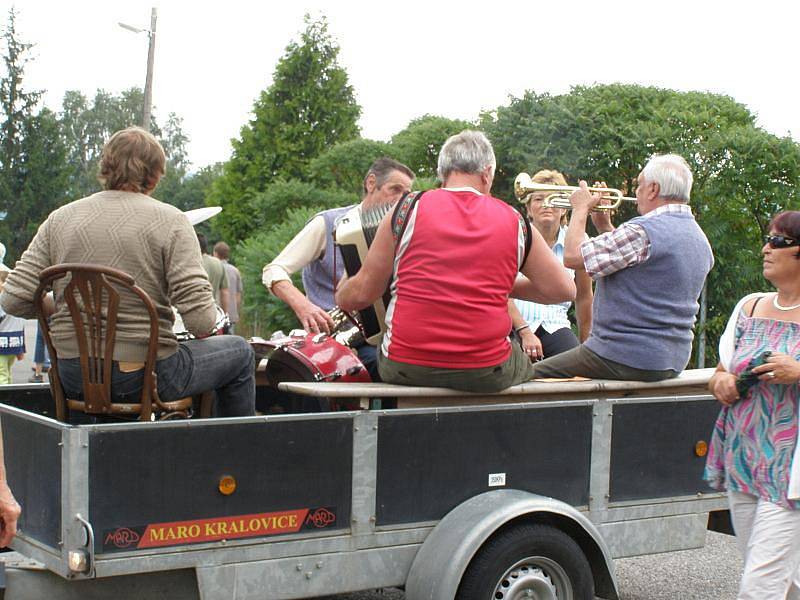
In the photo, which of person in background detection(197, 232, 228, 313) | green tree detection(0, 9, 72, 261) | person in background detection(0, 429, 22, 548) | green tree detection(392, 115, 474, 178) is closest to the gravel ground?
person in background detection(0, 429, 22, 548)

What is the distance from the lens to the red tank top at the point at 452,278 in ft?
13.8

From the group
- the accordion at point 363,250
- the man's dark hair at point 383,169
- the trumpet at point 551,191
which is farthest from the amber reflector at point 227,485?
the trumpet at point 551,191

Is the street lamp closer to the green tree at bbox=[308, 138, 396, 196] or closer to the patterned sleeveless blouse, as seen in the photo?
the green tree at bbox=[308, 138, 396, 196]

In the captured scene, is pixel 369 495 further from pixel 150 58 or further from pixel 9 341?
pixel 150 58

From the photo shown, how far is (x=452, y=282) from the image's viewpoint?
4.19 meters

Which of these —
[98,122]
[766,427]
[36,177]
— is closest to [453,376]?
[766,427]

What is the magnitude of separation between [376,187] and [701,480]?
80.4 inches

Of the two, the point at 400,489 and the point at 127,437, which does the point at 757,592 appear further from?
the point at 127,437

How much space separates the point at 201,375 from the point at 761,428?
2.06m

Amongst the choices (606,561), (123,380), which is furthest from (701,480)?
(123,380)

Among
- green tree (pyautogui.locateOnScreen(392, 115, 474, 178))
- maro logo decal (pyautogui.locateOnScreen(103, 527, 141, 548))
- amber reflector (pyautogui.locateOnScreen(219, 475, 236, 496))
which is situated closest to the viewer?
maro logo decal (pyautogui.locateOnScreen(103, 527, 141, 548))

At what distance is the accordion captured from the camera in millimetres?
4734

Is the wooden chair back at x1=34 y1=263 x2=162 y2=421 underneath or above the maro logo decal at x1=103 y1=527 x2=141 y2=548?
above

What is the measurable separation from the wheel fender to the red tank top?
534 mm
